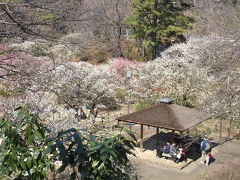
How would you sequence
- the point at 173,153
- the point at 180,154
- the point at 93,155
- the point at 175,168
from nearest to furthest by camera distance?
1. the point at 93,155
2. the point at 175,168
3. the point at 180,154
4. the point at 173,153

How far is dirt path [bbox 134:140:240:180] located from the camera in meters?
10.9

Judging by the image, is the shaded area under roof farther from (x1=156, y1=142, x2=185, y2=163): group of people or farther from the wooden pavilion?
(x1=156, y1=142, x2=185, y2=163): group of people

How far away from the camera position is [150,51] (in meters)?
31.1

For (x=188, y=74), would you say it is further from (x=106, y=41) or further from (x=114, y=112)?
(x=106, y=41)

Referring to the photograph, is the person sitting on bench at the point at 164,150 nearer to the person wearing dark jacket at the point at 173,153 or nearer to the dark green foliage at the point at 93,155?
the person wearing dark jacket at the point at 173,153

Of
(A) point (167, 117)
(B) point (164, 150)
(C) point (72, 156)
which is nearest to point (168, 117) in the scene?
(A) point (167, 117)

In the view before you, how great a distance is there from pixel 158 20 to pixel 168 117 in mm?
17468

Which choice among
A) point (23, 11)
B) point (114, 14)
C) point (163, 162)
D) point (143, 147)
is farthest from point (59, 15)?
point (114, 14)

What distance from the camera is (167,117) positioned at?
41.8 feet

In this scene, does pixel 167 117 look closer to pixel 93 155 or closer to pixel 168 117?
pixel 168 117

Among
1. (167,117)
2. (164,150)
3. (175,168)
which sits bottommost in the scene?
(175,168)

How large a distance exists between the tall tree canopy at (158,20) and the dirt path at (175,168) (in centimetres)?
1508

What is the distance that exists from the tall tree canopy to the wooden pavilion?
1409cm

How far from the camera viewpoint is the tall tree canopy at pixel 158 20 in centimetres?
2658
